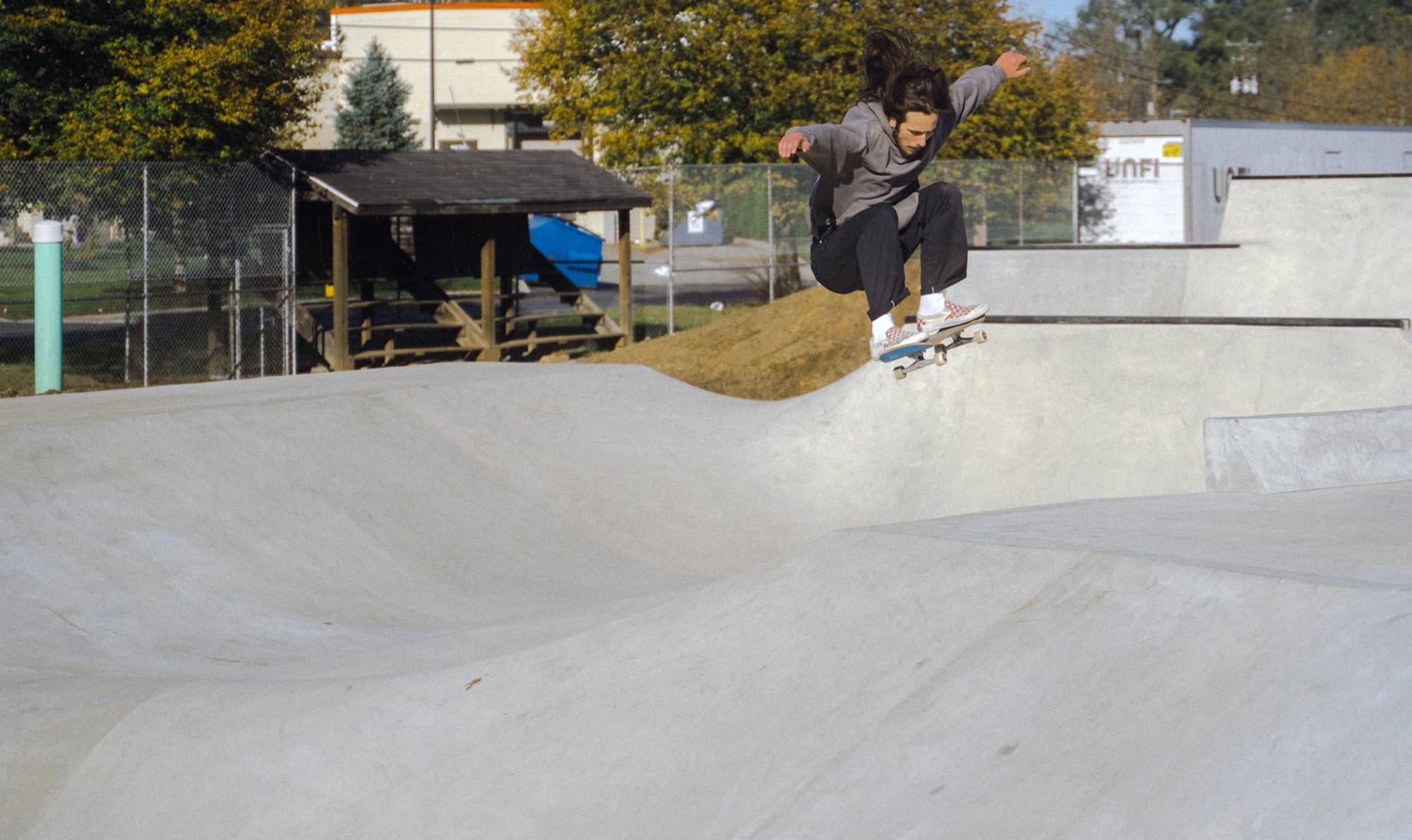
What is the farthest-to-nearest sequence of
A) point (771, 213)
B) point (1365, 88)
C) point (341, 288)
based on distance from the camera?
1. point (1365, 88)
2. point (771, 213)
3. point (341, 288)

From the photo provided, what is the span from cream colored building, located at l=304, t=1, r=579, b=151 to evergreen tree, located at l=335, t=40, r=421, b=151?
199 centimetres

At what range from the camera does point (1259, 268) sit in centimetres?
1335

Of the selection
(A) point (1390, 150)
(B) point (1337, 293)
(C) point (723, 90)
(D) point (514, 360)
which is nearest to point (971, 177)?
(C) point (723, 90)

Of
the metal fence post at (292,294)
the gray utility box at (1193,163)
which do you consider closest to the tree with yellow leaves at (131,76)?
the metal fence post at (292,294)

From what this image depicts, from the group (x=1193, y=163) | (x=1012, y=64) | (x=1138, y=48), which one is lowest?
(x=1012, y=64)

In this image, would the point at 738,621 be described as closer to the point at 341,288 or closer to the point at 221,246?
the point at 221,246

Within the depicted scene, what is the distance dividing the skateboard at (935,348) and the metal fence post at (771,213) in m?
12.3

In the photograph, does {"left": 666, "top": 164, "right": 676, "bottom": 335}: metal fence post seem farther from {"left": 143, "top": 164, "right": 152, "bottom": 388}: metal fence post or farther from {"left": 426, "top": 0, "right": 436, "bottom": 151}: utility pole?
{"left": 426, "top": 0, "right": 436, "bottom": 151}: utility pole

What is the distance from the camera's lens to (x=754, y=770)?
430cm

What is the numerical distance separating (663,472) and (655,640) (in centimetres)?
519

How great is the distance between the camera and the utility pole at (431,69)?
42.0 m

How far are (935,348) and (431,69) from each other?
3802 cm

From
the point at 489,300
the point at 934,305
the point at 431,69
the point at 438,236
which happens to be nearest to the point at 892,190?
the point at 934,305

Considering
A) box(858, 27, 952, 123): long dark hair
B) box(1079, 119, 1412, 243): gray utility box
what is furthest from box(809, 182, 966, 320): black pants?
Result: box(1079, 119, 1412, 243): gray utility box
